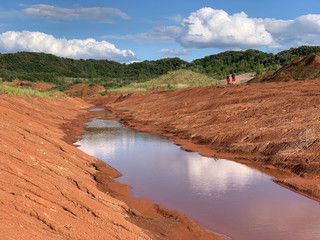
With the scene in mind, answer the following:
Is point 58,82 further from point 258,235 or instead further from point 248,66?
point 258,235

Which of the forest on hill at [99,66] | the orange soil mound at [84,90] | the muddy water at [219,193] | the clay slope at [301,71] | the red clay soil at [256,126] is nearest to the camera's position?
the muddy water at [219,193]

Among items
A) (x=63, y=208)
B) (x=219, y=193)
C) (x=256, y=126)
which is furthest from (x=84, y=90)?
(x=63, y=208)

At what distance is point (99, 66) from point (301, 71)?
14992 cm

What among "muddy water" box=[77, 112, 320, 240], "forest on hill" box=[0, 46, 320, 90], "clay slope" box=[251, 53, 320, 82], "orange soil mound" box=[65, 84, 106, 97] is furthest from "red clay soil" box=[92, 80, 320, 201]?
"forest on hill" box=[0, 46, 320, 90]

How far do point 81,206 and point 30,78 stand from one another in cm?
10890

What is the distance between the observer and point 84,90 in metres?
84.6

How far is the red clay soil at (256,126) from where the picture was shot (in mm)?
15734

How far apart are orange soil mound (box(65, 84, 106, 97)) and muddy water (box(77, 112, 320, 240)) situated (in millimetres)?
62239

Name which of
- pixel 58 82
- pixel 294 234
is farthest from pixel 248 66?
pixel 294 234

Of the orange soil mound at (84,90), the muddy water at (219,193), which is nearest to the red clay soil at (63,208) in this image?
the muddy water at (219,193)

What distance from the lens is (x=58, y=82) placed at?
116500mm

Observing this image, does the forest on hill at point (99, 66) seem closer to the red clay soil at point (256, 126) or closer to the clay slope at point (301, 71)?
the clay slope at point (301, 71)

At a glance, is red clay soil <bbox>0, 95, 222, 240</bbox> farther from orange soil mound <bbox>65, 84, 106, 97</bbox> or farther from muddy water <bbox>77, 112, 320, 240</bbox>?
orange soil mound <bbox>65, 84, 106, 97</bbox>

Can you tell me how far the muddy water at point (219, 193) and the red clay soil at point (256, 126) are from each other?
4.56 feet
